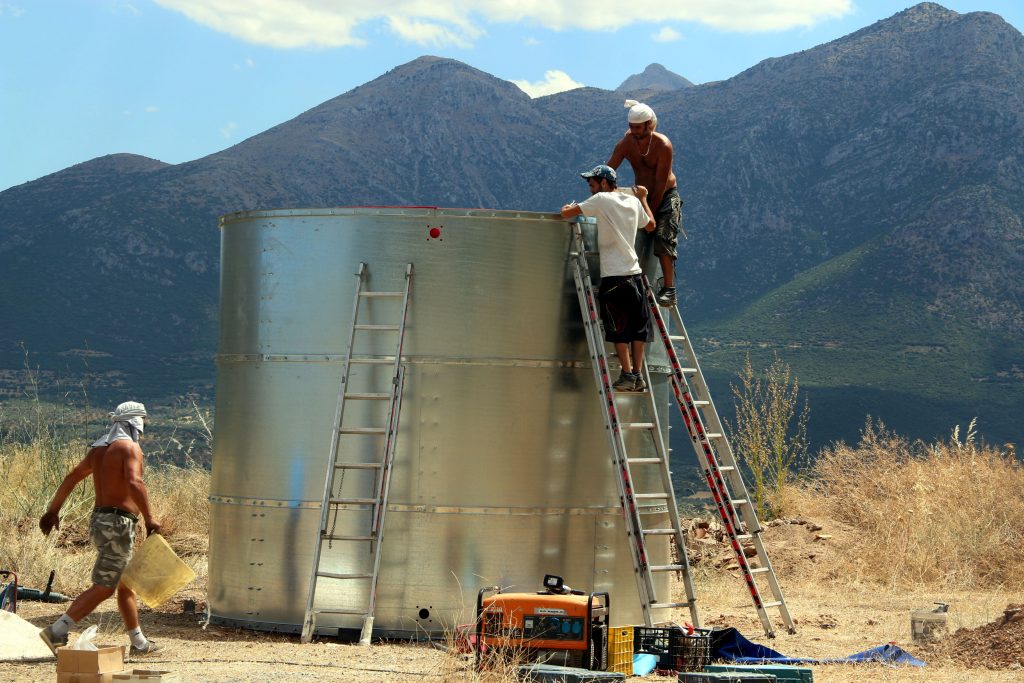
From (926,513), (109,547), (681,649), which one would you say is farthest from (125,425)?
(926,513)

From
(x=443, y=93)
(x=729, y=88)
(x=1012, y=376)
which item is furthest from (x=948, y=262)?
(x=443, y=93)

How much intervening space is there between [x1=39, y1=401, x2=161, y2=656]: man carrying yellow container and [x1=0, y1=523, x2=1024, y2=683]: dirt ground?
43cm

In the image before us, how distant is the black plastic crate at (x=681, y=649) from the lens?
34.5 feet

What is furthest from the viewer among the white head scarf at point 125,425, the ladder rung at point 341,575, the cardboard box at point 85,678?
the ladder rung at point 341,575

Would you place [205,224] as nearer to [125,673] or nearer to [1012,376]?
[1012,376]

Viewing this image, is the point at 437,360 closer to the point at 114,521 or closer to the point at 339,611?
the point at 339,611

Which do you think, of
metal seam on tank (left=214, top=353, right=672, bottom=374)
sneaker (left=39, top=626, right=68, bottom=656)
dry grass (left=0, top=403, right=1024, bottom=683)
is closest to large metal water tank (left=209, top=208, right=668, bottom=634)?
metal seam on tank (left=214, top=353, right=672, bottom=374)

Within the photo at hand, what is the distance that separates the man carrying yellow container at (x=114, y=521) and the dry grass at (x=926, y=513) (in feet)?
32.4

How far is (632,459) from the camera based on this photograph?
37.8ft

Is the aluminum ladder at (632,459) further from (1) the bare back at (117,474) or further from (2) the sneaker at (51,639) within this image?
(2) the sneaker at (51,639)

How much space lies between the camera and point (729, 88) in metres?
113

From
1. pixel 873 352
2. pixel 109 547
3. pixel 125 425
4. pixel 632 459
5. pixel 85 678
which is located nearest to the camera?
pixel 85 678

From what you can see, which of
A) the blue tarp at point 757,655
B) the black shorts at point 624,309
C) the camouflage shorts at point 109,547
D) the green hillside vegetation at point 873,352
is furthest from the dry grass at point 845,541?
the green hillside vegetation at point 873,352

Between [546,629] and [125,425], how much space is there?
375 cm
